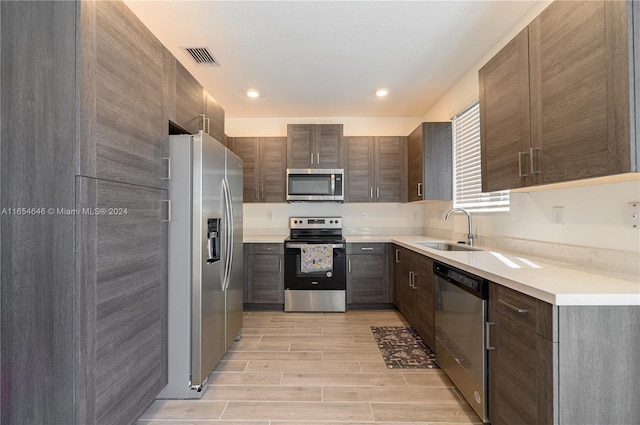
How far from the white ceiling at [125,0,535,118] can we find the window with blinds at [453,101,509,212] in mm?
443

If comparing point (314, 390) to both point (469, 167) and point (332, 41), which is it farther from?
point (332, 41)

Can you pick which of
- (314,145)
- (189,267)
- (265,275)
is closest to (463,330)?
(189,267)

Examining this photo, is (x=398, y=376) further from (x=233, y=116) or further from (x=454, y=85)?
(x=233, y=116)

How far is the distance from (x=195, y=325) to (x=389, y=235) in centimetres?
298

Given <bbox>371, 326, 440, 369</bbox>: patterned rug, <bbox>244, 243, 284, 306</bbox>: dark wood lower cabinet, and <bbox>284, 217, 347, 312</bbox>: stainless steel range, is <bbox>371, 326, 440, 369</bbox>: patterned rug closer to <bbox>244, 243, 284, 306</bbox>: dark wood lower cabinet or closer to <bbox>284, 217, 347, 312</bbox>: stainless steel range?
<bbox>284, 217, 347, 312</bbox>: stainless steel range

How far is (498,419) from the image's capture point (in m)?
1.47

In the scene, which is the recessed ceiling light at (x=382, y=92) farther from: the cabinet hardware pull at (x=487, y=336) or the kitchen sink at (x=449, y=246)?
the cabinet hardware pull at (x=487, y=336)

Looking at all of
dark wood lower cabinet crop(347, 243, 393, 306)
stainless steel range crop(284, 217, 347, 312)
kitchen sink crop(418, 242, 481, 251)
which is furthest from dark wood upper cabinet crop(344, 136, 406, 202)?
kitchen sink crop(418, 242, 481, 251)

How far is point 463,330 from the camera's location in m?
1.80

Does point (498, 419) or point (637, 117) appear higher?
point (637, 117)

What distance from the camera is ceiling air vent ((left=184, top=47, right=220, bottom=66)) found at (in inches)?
98.3

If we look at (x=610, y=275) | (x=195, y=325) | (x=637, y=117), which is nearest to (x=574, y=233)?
(x=610, y=275)

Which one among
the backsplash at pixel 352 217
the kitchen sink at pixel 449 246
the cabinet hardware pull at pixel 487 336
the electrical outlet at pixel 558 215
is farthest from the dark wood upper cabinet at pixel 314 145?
the cabinet hardware pull at pixel 487 336

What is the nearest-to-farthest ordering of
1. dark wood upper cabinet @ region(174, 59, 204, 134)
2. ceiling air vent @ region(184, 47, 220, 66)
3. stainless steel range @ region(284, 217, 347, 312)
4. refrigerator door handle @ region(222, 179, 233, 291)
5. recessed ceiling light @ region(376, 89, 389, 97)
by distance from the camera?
1. dark wood upper cabinet @ region(174, 59, 204, 134)
2. refrigerator door handle @ region(222, 179, 233, 291)
3. ceiling air vent @ region(184, 47, 220, 66)
4. recessed ceiling light @ region(376, 89, 389, 97)
5. stainless steel range @ region(284, 217, 347, 312)
